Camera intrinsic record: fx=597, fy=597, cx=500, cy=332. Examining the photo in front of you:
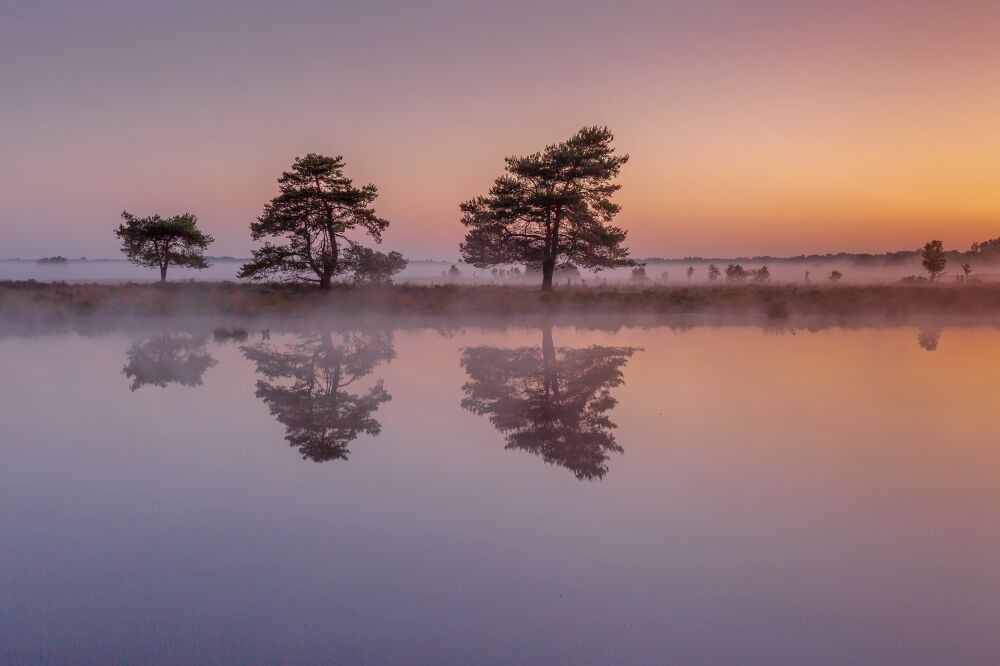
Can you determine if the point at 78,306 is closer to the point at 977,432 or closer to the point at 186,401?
the point at 186,401

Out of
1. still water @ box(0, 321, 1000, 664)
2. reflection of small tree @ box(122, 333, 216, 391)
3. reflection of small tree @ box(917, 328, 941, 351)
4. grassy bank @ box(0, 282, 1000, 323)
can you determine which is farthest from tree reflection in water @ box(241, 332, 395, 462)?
reflection of small tree @ box(917, 328, 941, 351)

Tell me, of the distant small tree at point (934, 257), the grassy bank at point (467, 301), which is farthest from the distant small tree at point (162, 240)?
the distant small tree at point (934, 257)

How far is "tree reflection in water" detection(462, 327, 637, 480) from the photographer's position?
380 inches

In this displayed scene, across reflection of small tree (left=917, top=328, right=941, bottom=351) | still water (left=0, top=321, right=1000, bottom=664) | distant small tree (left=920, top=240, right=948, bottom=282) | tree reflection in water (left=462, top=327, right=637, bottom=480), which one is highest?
distant small tree (left=920, top=240, right=948, bottom=282)

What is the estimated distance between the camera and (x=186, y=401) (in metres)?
13.5

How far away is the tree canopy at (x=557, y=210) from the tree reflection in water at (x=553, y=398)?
20.2 metres

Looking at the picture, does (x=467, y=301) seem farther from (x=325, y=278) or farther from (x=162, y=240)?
(x=162, y=240)

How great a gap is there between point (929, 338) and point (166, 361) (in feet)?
94.0

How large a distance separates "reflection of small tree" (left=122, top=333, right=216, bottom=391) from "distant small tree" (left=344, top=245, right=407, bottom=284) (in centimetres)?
1691

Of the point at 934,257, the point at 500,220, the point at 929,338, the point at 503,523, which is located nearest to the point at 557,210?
the point at 500,220

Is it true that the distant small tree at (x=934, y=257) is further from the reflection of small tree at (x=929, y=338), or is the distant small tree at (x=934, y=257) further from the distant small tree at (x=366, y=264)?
the distant small tree at (x=366, y=264)

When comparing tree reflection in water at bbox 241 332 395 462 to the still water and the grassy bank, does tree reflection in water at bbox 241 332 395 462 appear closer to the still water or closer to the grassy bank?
the still water

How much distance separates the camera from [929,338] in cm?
2436

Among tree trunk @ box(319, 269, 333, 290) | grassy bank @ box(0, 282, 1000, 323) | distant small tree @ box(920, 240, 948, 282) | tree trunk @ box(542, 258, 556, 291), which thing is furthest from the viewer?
distant small tree @ box(920, 240, 948, 282)
